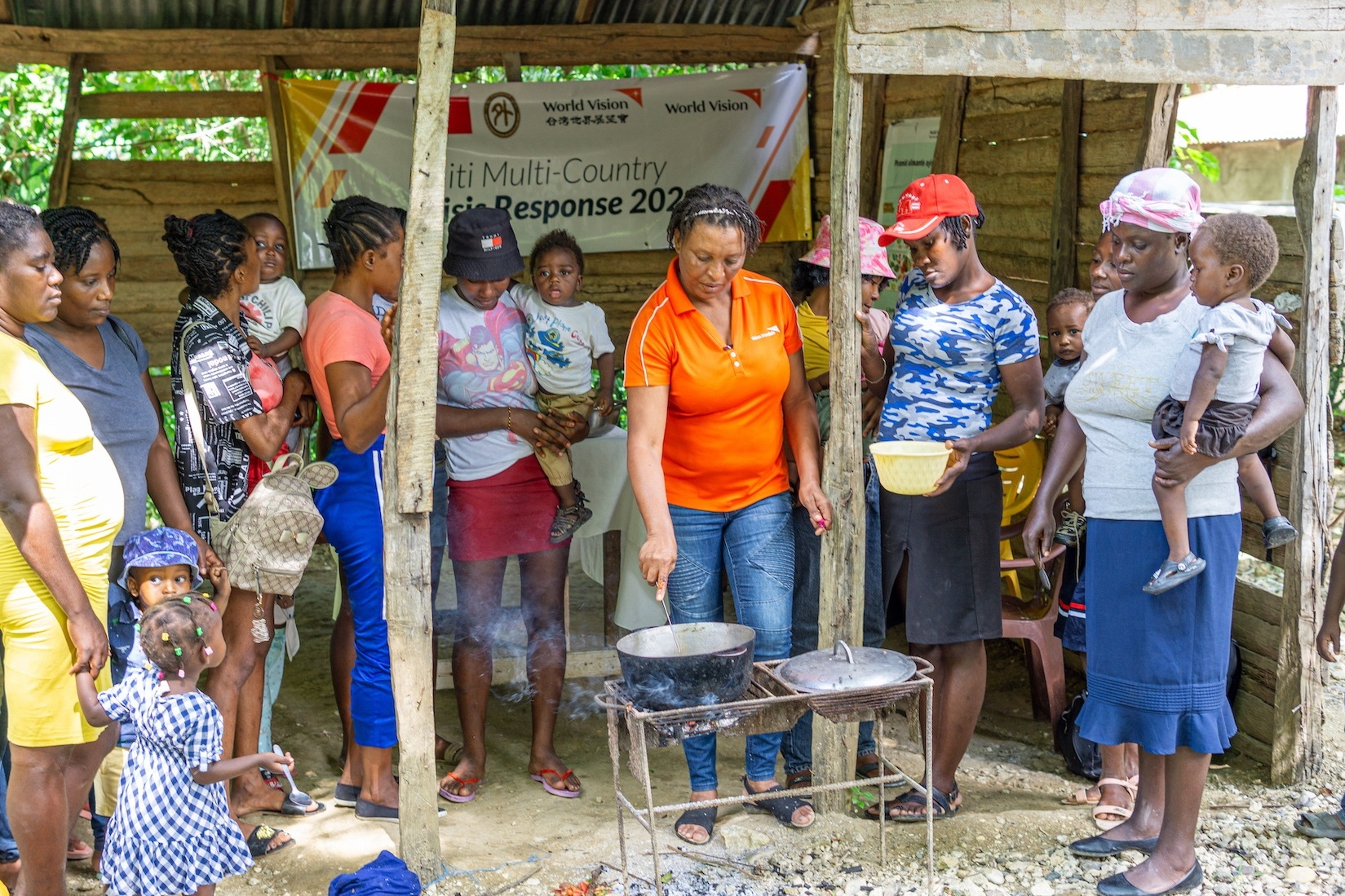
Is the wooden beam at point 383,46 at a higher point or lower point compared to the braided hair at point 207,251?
higher

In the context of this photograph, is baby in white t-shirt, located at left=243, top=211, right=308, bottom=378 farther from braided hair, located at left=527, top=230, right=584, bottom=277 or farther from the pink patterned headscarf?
the pink patterned headscarf

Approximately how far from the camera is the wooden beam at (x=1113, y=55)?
12.5 ft

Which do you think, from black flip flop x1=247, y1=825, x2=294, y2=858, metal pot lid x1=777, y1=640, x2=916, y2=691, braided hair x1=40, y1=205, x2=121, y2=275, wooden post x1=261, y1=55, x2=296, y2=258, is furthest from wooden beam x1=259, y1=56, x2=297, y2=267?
metal pot lid x1=777, y1=640, x2=916, y2=691

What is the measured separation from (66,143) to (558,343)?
Answer: 414 cm

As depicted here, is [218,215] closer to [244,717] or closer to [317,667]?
[244,717]

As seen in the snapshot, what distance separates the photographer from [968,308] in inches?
153

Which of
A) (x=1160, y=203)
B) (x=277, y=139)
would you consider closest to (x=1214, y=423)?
(x=1160, y=203)

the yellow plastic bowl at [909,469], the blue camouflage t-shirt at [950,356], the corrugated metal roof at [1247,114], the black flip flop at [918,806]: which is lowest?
the black flip flop at [918,806]

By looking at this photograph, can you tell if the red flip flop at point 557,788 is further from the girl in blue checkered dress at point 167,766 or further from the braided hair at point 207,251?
the braided hair at point 207,251

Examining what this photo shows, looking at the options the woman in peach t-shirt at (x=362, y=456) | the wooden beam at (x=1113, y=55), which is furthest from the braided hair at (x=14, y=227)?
the wooden beam at (x=1113, y=55)

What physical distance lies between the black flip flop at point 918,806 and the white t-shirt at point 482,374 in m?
1.85

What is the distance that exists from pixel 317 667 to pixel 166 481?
7.89 ft

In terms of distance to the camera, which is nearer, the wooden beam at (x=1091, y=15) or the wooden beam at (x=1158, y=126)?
the wooden beam at (x=1091, y=15)

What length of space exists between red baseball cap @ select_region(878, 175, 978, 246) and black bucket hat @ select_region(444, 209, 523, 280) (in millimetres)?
1415
